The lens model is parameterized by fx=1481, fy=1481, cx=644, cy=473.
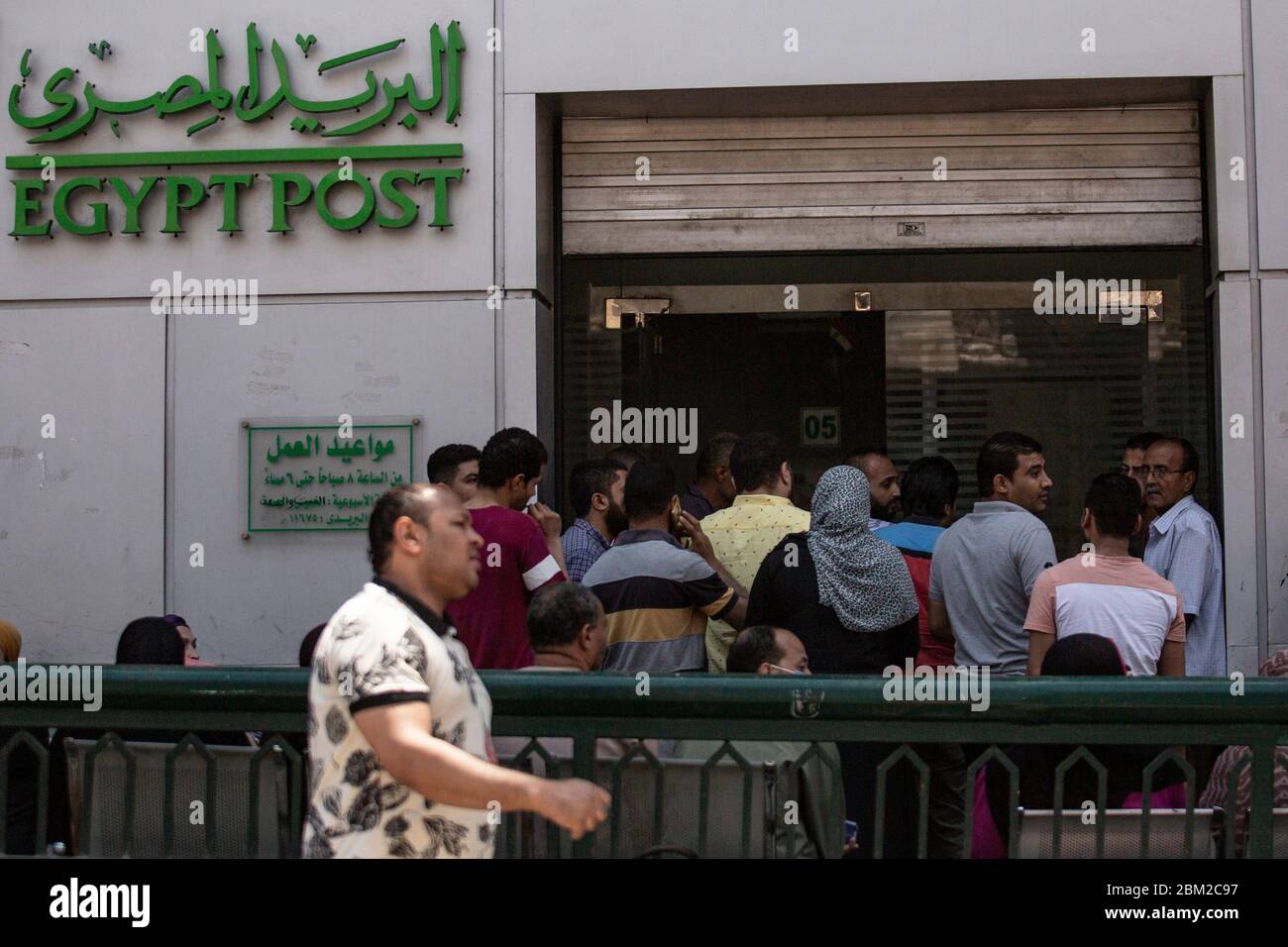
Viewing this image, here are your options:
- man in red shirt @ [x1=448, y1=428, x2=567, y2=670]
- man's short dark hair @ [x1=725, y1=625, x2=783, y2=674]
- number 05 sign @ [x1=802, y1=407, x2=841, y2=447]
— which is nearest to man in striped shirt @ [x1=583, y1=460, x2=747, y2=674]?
man in red shirt @ [x1=448, y1=428, x2=567, y2=670]

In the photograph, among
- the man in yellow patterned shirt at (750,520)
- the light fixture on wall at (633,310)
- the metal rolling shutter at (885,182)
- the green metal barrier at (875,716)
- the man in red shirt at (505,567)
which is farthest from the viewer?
the light fixture on wall at (633,310)

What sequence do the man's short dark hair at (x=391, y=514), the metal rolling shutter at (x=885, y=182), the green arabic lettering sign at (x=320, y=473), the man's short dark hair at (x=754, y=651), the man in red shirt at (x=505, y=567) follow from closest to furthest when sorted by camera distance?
the man's short dark hair at (x=391, y=514), the man's short dark hair at (x=754, y=651), the man in red shirt at (x=505, y=567), the green arabic lettering sign at (x=320, y=473), the metal rolling shutter at (x=885, y=182)

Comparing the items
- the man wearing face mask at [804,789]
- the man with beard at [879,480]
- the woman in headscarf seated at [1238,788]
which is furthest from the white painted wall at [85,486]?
the woman in headscarf seated at [1238,788]

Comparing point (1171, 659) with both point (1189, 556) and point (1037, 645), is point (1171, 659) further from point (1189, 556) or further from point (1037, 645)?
point (1189, 556)

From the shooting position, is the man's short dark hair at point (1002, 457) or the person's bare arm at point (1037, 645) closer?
the person's bare arm at point (1037, 645)

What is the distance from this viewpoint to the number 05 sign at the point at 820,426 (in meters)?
9.02

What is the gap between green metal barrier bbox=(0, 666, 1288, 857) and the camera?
13.1 feet

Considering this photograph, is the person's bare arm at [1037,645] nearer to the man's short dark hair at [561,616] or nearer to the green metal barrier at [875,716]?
the green metal barrier at [875,716]

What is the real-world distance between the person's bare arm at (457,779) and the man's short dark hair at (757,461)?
3.07m
